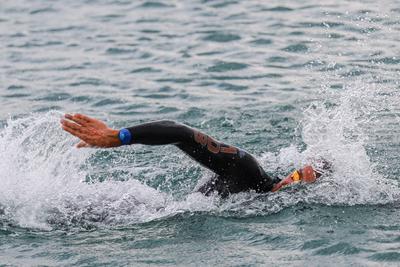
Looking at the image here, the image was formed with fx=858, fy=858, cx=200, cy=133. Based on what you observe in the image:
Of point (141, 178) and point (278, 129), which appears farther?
point (278, 129)

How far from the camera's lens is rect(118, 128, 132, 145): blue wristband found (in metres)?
7.30

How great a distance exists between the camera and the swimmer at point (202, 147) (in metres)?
7.26

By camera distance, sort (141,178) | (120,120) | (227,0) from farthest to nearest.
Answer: (227,0)
(120,120)
(141,178)

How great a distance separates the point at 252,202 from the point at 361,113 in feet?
11.8

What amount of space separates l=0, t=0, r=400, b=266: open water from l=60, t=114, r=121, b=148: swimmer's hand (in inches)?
40.3

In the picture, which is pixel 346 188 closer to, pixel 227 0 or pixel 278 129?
pixel 278 129

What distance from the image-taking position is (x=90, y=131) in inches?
285

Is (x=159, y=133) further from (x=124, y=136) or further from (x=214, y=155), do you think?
(x=214, y=155)

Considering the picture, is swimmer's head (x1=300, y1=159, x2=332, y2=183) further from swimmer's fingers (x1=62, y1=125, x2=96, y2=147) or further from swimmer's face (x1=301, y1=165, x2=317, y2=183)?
swimmer's fingers (x1=62, y1=125, x2=96, y2=147)

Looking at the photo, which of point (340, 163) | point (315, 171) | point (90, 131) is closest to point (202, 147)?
point (90, 131)

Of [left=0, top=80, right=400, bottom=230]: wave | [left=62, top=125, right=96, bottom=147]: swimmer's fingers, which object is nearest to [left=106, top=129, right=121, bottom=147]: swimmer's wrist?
[left=62, top=125, right=96, bottom=147]: swimmer's fingers

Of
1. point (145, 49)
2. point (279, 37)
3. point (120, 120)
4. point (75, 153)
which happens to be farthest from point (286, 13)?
→ point (75, 153)

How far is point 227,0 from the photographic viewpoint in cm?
1858

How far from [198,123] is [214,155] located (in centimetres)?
410
